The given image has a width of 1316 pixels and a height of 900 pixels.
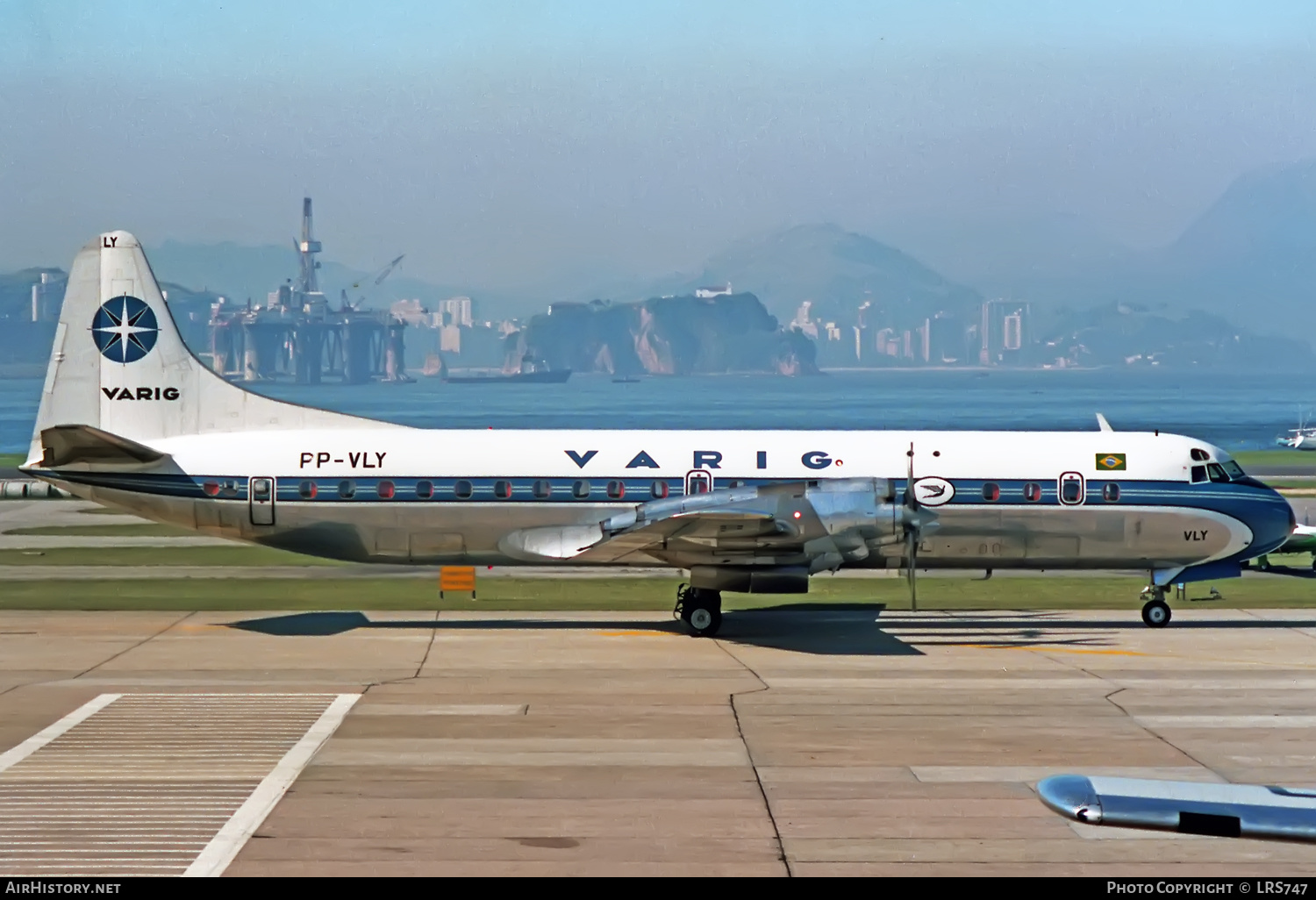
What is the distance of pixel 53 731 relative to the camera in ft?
64.1

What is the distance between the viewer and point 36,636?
2752 cm

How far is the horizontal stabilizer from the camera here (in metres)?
27.6

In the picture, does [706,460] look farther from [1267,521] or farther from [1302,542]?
A: [1302,542]

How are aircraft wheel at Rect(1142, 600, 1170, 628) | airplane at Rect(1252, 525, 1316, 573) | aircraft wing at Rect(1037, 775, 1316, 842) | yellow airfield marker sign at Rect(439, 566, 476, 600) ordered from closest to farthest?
aircraft wing at Rect(1037, 775, 1316, 842), aircraft wheel at Rect(1142, 600, 1170, 628), yellow airfield marker sign at Rect(439, 566, 476, 600), airplane at Rect(1252, 525, 1316, 573)

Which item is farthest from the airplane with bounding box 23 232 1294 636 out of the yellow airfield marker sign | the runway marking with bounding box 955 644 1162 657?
the yellow airfield marker sign

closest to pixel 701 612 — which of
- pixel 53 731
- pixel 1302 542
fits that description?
pixel 53 731

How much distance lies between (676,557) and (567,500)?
255 centimetres

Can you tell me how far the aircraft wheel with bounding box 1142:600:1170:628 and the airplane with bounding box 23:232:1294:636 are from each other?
39 mm

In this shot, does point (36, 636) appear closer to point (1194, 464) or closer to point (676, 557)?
point (676, 557)

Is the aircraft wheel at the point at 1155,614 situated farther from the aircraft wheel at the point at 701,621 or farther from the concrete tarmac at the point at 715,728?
the aircraft wheel at the point at 701,621

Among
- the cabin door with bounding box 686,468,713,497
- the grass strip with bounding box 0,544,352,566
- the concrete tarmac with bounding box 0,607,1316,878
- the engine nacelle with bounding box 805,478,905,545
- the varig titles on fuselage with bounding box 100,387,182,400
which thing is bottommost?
the concrete tarmac with bounding box 0,607,1316,878

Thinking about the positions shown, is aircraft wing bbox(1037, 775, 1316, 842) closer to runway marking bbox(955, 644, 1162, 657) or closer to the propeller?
the propeller

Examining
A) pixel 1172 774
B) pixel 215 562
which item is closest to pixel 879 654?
pixel 1172 774

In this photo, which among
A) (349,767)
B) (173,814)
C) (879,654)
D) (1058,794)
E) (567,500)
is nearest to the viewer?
(1058,794)
